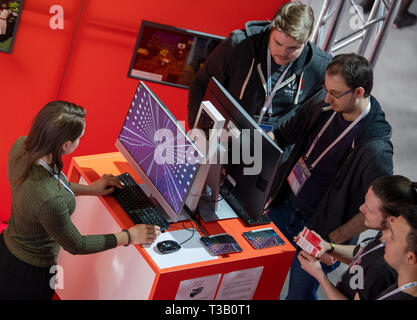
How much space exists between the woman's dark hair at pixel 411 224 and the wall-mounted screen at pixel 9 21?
275 cm

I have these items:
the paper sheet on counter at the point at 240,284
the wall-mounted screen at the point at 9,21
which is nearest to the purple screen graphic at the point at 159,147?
the paper sheet on counter at the point at 240,284

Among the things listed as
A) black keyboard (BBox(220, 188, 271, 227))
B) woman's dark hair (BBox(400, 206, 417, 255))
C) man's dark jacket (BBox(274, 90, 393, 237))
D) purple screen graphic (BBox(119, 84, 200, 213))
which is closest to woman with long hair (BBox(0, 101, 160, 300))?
purple screen graphic (BBox(119, 84, 200, 213))

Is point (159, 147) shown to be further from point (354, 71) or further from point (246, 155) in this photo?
point (354, 71)

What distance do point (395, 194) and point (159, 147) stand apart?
1202mm

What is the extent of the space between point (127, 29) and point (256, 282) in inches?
77.5

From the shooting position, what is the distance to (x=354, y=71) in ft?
11.0

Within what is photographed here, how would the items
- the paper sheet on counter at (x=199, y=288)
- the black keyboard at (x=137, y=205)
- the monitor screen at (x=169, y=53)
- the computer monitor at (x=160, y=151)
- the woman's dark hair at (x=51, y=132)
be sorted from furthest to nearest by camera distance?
the monitor screen at (x=169, y=53) < the black keyboard at (x=137, y=205) < the paper sheet on counter at (x=199, y=288) < the computer monitor at (x=160, y=151) < the woman's dark hair at (x=51, y=132)

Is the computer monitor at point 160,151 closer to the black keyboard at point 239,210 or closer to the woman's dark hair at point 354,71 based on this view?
the black keyboard at point 239,210

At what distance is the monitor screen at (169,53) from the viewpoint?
14.0 feet

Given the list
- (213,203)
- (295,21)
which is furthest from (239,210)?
(295,21)

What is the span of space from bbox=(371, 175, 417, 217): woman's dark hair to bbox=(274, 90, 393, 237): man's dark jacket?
0.37 m

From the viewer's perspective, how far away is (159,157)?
3.22 meters
